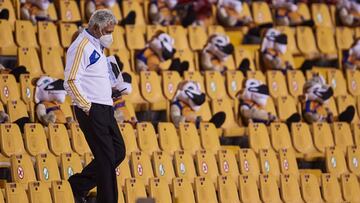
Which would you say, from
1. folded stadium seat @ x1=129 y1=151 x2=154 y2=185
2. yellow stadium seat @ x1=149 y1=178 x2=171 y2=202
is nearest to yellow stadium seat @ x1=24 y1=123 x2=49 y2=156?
folded stadium seat @ x1=129 y1=151 x2=154 y2=185

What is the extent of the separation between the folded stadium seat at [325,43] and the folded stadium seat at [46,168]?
5.09m

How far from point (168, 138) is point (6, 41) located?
1.93m

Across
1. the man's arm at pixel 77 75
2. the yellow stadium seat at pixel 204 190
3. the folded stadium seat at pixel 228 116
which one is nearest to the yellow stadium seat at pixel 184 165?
the yellow stadium seat at pixel 204 190

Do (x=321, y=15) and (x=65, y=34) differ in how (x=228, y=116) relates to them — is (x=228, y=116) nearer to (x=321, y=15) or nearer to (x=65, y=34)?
(x=65, y=34)

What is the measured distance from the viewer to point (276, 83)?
12188mm

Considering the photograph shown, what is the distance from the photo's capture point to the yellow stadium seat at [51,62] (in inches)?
430

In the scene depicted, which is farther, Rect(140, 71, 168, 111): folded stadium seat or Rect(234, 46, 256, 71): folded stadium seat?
Rect(234, 46, 256, 71): folded stadium seat

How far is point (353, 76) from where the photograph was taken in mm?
12852

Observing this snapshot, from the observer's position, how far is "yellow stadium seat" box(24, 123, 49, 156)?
9.56 metres

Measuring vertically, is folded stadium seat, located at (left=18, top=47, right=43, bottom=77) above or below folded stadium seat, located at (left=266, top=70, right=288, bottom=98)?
above

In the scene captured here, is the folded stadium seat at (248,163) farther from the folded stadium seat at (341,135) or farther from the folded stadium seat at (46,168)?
the folded stadium seat at (46,168)

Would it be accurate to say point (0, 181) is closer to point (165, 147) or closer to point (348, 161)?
point (165, 147)

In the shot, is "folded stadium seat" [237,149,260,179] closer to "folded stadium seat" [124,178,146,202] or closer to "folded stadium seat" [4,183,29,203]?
"folded stadium seat" [124,178,146,202]

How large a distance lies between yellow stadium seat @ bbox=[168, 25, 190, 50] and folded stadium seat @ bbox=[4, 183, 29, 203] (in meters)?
3.99
